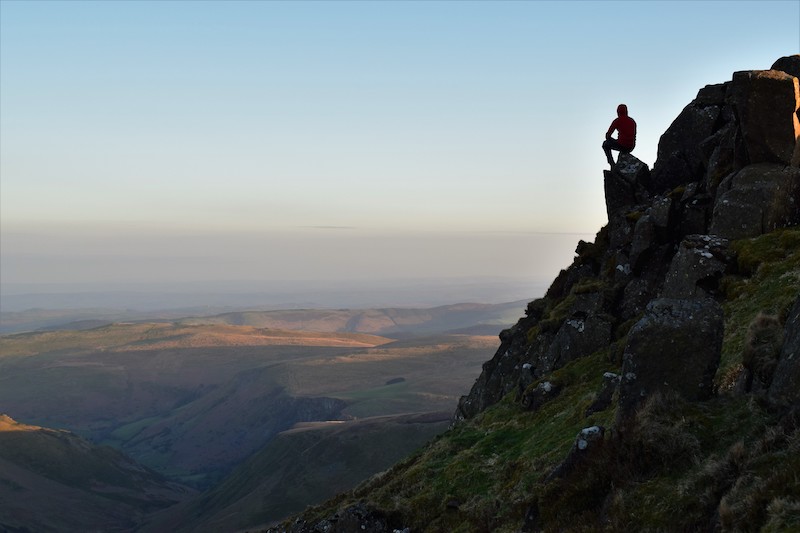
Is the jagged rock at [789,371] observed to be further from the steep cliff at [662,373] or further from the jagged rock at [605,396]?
the jagged rock at [605,396]

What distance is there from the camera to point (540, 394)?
1407 inches

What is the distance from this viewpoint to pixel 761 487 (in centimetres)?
1316

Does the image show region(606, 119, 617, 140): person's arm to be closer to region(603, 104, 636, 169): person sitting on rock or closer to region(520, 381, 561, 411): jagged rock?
region(603, 104, 636, 169): person sitting on rock

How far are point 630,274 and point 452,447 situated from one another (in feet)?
43.9

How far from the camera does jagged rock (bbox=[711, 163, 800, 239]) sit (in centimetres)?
3297

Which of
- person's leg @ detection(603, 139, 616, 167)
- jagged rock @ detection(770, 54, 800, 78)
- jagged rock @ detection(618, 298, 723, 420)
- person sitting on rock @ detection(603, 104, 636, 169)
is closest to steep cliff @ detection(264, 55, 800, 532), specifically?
jagged rock @ detection(618, 298, 723, 420)

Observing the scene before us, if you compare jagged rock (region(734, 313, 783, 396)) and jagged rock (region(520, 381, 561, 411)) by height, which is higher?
jagged rock (region(734, 313, 783, 396))

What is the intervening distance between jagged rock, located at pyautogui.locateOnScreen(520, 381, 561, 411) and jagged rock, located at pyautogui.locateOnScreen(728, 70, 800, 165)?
14626 mm

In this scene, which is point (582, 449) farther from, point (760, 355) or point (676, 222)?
point (676, 222)

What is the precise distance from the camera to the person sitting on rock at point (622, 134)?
42750 mm

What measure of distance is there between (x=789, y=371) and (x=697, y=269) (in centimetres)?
1657

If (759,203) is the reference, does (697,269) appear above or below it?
below

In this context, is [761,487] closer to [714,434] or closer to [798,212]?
[714,434]

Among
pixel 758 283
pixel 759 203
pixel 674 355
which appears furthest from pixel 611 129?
pixel 674 355
